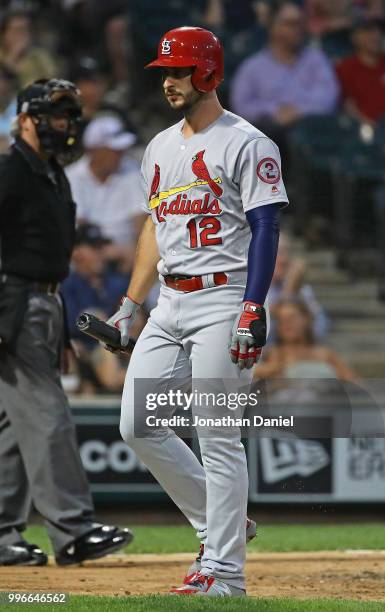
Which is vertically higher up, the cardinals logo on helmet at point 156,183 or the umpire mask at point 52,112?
the umpire mask at point 52,112

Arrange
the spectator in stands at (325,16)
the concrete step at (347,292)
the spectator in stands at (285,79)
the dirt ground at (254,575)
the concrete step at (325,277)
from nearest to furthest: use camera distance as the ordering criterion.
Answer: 1. the dirt ground at (254,575)
2. the concrete step at (347,292)
3. the concrete step at (325,277)
4. the spectator in stands at (285,79)
5. the spectator in stands at (325,16)

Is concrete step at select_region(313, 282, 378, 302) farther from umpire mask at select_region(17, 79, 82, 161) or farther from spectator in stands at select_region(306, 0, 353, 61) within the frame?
umpire mask at select_region(17, 79, 82, 161)

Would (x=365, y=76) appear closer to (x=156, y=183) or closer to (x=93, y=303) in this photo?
(x=93, y=303)

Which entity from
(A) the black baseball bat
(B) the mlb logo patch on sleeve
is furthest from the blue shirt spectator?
(B) the mlb logo patch on sleeve

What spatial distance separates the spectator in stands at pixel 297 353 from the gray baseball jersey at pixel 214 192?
421 centimetres

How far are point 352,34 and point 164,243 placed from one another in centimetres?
842

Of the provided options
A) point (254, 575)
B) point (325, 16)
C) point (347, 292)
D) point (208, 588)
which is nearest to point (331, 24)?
point (325, 16)

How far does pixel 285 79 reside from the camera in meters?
11.8

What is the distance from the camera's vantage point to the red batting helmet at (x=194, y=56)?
479 centimetres

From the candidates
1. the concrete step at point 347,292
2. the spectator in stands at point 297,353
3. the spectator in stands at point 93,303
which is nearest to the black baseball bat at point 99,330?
the spectator in stands at point 93,303

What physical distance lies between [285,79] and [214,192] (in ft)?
23.6

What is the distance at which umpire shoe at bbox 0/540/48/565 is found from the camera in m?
6.07

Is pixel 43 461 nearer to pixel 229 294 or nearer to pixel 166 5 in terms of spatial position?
pixel 229 294

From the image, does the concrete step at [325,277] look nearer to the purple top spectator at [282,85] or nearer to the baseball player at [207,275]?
the purple top spectator at [282,85]
